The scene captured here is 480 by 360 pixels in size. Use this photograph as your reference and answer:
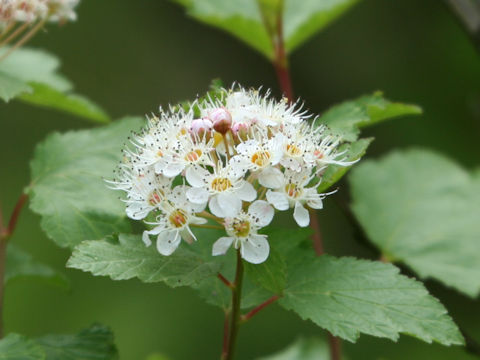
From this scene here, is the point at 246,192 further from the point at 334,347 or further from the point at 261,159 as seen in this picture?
the point at 334,347

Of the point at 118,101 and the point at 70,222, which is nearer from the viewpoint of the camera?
the point at 70,222

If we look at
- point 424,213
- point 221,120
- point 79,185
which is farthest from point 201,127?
point 424,213

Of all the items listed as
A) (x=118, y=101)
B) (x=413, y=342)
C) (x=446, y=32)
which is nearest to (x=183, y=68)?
(x=118, y=101)

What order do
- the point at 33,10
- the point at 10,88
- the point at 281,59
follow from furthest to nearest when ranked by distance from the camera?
the point at 281,59 < the point at 33,10 < the point at 10,88

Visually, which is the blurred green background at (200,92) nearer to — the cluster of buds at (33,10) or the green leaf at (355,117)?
the green leaf at (355,117)

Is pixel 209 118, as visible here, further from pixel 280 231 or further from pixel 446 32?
pixel 446 32

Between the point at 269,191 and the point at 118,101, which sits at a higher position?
the point at 118,101

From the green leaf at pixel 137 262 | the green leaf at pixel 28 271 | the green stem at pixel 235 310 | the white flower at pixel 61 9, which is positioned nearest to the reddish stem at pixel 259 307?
the green stem at pixel 235 310
